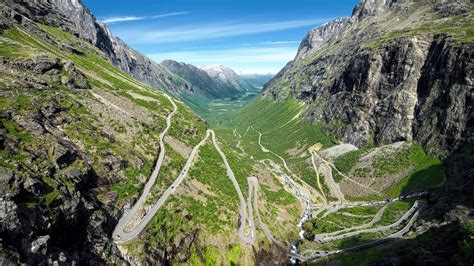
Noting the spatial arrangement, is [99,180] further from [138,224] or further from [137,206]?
[138,224]

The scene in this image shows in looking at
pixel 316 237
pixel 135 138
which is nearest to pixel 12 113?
pixel 135 138

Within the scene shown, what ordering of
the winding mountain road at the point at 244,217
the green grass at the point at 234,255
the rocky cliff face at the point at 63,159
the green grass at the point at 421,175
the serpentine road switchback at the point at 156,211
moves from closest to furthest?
the rocky cliff face at the point at 63,159 → the serpentine road switchback at the point at 156,211 → the green grass at the point at 234,255 → the winding mountain road at the point at 244,217 → the green grass at the point at 421,175

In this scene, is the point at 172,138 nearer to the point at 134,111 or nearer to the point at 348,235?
the point at 134,111

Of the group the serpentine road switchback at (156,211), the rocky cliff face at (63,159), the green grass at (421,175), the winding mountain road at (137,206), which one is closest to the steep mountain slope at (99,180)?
the rocky cliff face at (63,159)

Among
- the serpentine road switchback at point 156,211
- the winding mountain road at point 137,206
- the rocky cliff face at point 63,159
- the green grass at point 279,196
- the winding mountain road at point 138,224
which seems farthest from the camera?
the green grass at point 279,196

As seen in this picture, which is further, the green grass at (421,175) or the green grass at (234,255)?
the green grass at (421,175)

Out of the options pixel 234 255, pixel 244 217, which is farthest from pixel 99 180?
pixel 244 217

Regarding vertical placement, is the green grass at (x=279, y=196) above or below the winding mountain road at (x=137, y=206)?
below

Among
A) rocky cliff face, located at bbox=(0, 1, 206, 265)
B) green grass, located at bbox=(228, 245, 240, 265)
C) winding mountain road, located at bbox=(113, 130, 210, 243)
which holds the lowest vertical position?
green grass, located at bbox=(228, 245, 240, 265)

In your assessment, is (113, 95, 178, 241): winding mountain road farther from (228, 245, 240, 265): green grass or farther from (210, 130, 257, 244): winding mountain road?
(210, 130, 257, 244): winding mountain road

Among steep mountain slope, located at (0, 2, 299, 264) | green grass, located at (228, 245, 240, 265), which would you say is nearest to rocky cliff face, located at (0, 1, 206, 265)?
steep mountain slope, located at (0, 2, 299, 264)

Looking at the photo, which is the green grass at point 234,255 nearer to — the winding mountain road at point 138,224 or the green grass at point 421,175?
the winding mountain road at point 138,224
